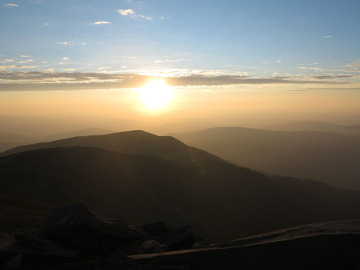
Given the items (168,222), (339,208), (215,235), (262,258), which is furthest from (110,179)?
(339,208)

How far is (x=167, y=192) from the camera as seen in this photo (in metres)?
53.0

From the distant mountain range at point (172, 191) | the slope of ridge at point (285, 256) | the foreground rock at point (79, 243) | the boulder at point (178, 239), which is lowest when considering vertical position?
the distant mountain range at point (172, 191)

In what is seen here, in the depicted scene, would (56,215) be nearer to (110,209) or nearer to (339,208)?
(110,209)

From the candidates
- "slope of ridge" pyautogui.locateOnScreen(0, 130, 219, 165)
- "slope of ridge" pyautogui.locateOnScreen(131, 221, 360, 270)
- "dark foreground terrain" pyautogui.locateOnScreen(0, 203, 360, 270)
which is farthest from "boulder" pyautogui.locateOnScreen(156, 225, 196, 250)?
"slope of ridge" pyautogui.locateOnScreen(0, 130, 219, 165)

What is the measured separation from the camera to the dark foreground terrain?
356 inches

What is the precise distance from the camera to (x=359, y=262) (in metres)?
8.60

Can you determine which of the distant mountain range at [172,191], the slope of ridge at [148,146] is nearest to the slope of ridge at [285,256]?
the distant mountain range at [172,191]

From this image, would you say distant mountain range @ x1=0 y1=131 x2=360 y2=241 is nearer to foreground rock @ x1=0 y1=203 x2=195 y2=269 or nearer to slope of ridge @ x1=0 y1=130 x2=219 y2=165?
slope of ridge @ x1=0 y1=130 x2=219 y2=165

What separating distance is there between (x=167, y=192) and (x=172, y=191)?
1160mm

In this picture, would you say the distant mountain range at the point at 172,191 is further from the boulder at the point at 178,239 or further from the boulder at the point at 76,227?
the boulder at the point at 76,227

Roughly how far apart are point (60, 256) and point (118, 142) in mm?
79242

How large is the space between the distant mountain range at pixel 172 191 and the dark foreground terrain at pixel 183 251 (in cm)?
2787

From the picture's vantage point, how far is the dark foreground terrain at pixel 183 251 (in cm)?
903

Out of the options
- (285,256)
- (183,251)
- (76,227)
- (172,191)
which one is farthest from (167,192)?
(285,256)
